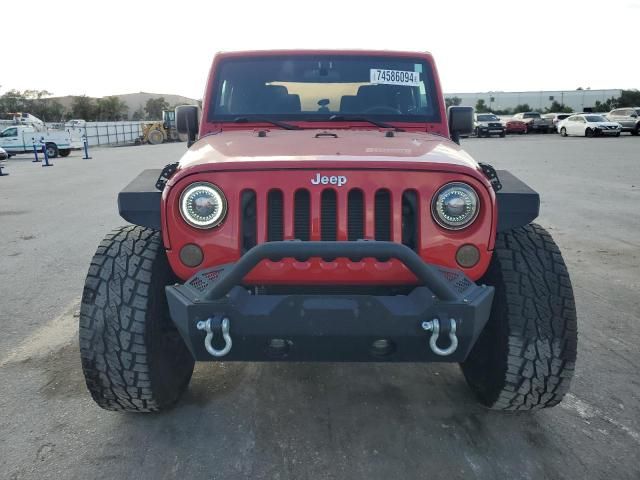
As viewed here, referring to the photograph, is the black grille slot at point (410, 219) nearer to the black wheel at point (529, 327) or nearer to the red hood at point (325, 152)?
the red hood at point (325, 152)

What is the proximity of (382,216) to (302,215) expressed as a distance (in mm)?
366

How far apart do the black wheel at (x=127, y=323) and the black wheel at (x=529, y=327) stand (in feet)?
5.41

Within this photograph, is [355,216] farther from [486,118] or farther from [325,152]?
[486,118]

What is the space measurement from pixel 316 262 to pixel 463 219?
690mm


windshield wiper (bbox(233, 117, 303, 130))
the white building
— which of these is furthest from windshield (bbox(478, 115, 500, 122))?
the white building

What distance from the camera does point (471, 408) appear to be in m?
3.00

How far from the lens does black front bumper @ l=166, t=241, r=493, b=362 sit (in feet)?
7.14

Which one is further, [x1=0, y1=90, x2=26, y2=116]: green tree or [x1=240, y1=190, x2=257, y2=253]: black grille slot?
[x1=0, y1=90, x2=26, y2=116]: green tree

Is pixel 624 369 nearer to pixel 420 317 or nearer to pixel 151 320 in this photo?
pixel 420 317

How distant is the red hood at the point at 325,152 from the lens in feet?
8.07

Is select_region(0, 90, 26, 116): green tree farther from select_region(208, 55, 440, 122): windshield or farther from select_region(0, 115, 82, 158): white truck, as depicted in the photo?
select_region(208, 55, 440, 122): windshield

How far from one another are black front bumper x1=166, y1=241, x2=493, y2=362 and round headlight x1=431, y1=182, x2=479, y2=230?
28 cm

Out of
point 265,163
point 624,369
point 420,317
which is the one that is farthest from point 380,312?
point 624,369

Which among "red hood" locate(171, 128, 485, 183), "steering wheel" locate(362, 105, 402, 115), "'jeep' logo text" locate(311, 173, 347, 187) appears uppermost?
"steering wheel" locate(362, 105, 402, 115)
